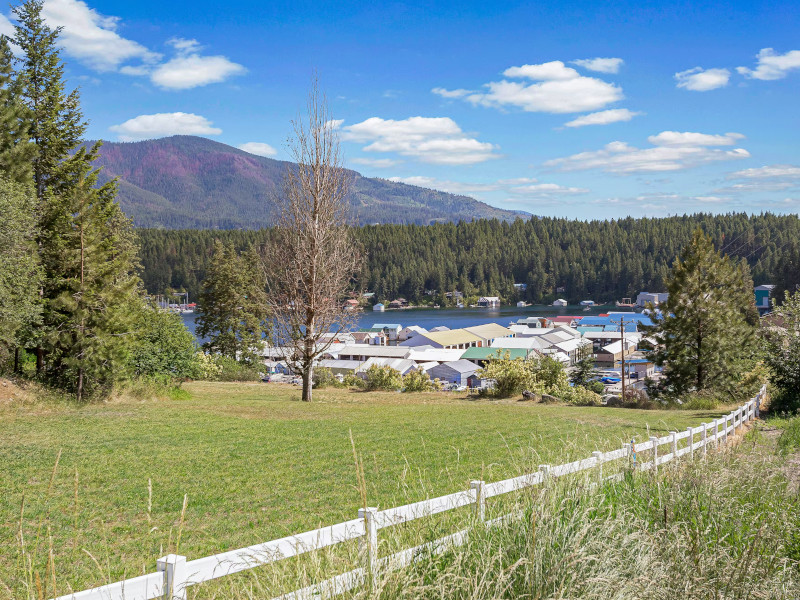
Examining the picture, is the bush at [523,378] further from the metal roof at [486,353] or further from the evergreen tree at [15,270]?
the metal roof at [486,353]

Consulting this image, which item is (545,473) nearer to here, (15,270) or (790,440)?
(790,440)

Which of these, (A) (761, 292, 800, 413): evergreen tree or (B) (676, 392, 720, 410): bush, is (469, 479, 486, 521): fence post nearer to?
(A) (761, 292, 800, 413): evergreen tree

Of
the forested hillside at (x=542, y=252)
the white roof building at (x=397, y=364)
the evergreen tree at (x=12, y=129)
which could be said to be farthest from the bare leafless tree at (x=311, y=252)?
the forested hillside at (x=542, y=252)

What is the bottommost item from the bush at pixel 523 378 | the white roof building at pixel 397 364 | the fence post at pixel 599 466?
the white roof building at pixel 397 364

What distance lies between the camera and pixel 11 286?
17.2m

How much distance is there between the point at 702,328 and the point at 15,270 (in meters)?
25.6

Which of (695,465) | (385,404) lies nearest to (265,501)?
(695,465)

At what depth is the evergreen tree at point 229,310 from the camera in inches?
1805

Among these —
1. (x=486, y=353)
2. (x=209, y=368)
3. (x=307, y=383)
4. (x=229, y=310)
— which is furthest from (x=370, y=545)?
(x=486, y=353)

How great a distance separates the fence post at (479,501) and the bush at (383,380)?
26734 mm

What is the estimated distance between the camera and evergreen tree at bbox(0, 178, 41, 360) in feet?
55.3

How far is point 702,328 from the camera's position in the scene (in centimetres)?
2631

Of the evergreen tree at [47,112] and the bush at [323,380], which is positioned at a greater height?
the evergreen tree at [47,112]

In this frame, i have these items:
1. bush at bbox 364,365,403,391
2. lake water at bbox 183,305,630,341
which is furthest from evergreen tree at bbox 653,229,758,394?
lake water at bbox 183,305,630,341
